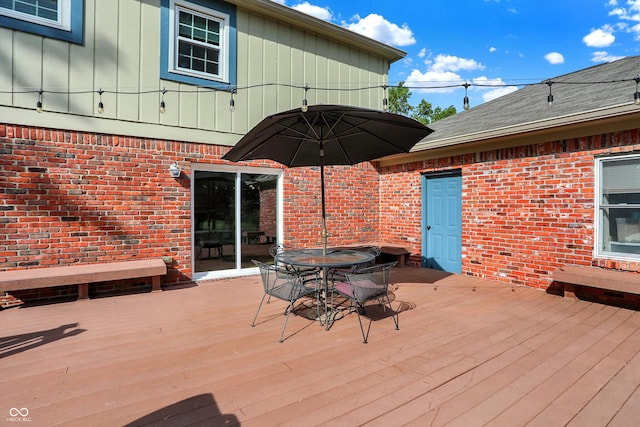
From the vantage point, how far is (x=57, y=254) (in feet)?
16.2

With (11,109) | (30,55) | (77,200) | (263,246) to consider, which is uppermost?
(30,55)

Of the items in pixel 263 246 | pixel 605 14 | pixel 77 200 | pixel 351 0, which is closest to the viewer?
pixel 77 200

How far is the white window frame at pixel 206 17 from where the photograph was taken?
5715mm

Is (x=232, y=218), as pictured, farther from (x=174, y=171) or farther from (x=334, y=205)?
(x=334, y=205)

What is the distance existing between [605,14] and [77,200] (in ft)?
44.6

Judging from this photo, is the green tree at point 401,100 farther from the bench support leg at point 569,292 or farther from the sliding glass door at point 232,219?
the bench support leg at point 569,292

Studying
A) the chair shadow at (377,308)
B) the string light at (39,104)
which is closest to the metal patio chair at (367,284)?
the chair shadow at (377,308)

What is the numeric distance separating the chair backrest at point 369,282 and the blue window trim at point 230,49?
14.8ft

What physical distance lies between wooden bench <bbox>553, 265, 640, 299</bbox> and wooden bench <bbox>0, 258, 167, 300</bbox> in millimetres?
5891

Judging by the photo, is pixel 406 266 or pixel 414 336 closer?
pixel 414 336

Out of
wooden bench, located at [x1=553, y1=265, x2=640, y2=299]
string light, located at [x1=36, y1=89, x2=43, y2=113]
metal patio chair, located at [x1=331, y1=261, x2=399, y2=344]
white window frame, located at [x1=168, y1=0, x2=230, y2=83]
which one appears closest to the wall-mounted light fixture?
white window frame, located at [x1=168, y1=0, x2=230, y2=83]

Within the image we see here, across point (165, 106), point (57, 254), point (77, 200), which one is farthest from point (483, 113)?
point (57, 254)

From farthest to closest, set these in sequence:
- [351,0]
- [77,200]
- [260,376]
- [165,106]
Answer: [351,0]
[165,106]
[77,200]
[260,376]

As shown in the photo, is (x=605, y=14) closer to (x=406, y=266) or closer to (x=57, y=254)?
(x=406, y=266)
